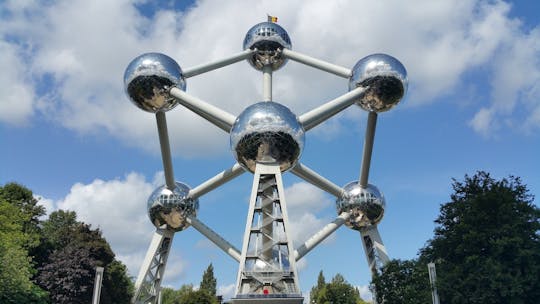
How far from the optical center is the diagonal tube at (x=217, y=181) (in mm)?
24050

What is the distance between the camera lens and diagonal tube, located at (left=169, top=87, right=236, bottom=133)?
2028 cm

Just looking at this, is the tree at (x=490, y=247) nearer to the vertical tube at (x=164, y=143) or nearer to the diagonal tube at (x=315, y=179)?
the diagonal tube at (x=315, y=179)

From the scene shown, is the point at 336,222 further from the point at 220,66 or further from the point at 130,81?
the point at 130,81

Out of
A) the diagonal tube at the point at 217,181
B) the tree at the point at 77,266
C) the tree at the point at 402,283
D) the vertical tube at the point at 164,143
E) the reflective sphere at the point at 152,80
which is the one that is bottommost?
the tree at the point at 402,283

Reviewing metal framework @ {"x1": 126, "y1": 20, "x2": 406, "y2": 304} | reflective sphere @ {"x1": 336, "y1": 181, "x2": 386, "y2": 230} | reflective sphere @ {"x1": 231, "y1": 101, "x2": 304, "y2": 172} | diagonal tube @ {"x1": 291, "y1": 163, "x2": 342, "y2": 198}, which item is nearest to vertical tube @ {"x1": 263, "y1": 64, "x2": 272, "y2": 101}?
metal framework @ {"x1": 126, "y1": 20, "x2": 406, "y2": 304}

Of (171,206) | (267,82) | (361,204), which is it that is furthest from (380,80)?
(171,206)

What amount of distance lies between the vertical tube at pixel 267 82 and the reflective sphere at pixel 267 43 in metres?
0.24

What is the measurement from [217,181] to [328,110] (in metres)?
6.88

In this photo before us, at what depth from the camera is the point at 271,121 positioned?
18.0 meters

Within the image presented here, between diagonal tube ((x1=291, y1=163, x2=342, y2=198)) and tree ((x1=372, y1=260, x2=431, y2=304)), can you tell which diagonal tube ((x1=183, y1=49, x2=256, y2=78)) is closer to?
diagonal tube ((x1=291, y1=163, x2=342, y2=198))

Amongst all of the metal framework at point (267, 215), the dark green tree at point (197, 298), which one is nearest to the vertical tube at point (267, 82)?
the metal framework at point (267, 215)

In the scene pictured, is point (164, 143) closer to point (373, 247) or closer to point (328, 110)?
point (328, 110)

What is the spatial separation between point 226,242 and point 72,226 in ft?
54.5

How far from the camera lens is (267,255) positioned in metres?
18.8
